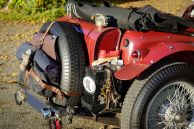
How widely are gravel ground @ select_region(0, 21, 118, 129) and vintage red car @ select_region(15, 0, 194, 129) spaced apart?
0.78 metres

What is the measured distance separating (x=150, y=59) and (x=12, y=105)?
265 cm

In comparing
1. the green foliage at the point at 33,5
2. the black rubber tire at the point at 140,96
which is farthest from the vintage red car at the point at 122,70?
the green foliage at the point at 33,5

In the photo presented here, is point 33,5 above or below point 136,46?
below

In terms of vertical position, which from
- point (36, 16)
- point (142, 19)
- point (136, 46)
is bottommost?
point (36, 16)

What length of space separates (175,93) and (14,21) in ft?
28.8

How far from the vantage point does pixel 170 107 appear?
4.63 m

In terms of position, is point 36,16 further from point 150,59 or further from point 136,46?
point 150,59

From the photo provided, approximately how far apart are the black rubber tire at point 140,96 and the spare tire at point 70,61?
1.97 feet

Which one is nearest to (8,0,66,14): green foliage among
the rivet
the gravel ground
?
the gravel ground

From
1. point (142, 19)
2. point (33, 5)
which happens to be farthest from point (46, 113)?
point (33, 5)

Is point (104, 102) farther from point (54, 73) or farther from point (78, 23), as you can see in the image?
point (78, 23)

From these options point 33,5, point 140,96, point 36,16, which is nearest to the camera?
point 140,96

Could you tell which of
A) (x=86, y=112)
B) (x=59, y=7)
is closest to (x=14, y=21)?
(x=59, y=7)

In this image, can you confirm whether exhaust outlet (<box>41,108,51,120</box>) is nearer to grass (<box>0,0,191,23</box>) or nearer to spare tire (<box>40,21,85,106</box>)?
spare tire (<box>40,21,85,106</box>)
